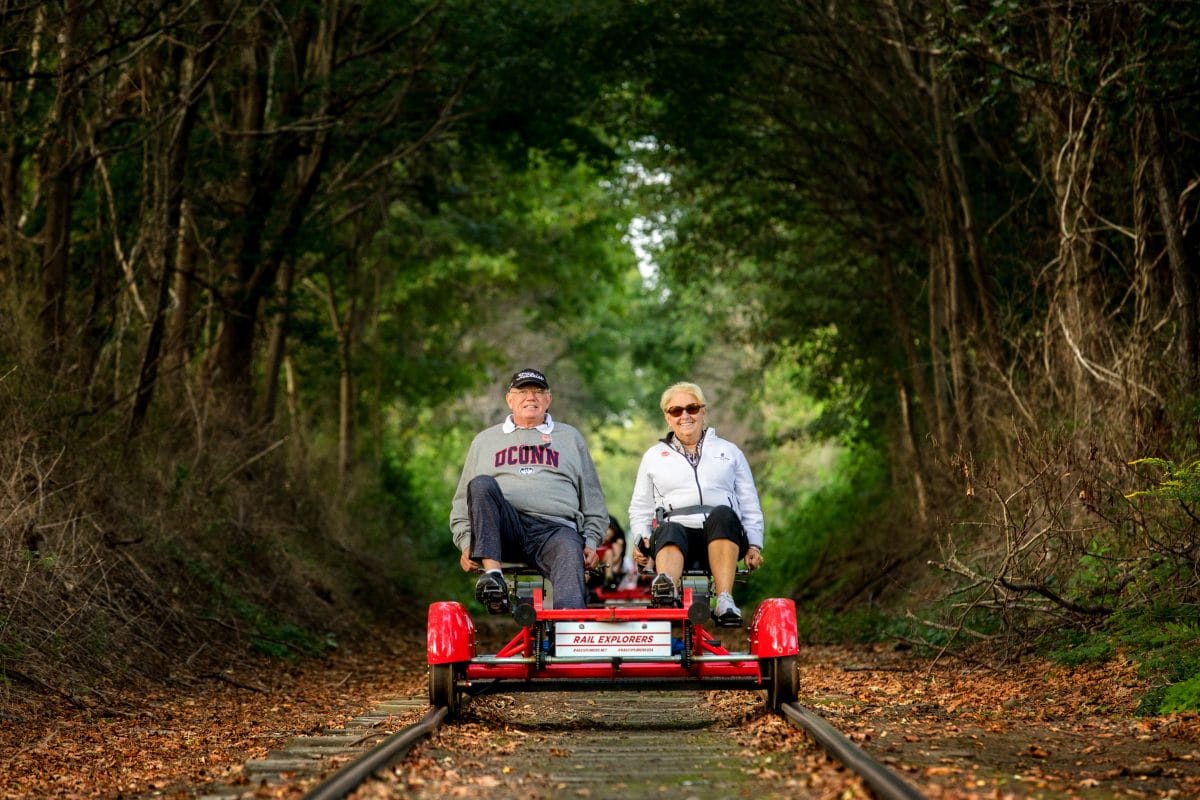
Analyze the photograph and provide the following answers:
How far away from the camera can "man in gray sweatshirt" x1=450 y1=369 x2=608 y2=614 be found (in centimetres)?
867

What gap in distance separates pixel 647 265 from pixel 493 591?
20.4m

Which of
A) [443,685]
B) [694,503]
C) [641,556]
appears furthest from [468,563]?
[694,503]

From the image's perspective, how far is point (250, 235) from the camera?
1859 centimetres

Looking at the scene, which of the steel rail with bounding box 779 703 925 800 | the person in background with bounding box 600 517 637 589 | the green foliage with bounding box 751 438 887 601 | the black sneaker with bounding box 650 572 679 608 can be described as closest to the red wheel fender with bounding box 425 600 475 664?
the black sneaker with bounding box 650 572 679 608

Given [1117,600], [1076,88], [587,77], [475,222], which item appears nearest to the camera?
[1117,600]

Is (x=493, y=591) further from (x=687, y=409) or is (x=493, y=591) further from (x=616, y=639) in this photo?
(x=687, y=409)

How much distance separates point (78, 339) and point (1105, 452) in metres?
8.91

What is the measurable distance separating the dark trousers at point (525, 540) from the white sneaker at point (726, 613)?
768mm

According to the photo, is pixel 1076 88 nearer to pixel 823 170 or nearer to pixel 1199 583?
pixel 1199 583

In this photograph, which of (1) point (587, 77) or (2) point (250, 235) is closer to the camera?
(2) point (250, 235)

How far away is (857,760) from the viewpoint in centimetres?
588

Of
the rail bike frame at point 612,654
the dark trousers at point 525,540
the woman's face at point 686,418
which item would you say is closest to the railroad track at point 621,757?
the rail bike frame at point 612,654

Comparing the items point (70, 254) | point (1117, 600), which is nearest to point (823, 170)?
point (70, 254)

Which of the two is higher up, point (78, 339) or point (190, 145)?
point (190, 145)
